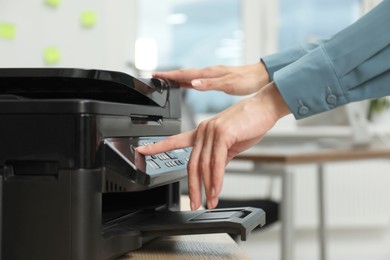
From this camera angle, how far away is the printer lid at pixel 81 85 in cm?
78

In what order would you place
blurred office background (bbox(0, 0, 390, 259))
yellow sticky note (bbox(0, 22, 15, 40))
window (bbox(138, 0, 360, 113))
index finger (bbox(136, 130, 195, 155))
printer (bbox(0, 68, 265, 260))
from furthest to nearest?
window (bbox(138, 0, 360, 113)), blurred office background (bbox(0, 0, 390, 259)), yellow sticky note (bbox(0, 22, 15, 40)), index finger (bbox(136, 130, 195, 155)), printer (bbox(0, 68, 265, 260))

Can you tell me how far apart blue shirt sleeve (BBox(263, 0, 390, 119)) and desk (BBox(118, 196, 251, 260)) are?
0.78 feet

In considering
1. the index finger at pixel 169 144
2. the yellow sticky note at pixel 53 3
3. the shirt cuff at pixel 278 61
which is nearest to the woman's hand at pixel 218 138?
the index finger at pixel 169 144

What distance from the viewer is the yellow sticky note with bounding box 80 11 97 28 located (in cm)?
288

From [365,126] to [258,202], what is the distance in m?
0.71

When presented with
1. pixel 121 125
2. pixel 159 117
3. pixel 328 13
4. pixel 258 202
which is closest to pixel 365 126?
pixel 258 202

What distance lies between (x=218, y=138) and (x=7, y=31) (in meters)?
2.13

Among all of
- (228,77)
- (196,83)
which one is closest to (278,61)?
(228,77)

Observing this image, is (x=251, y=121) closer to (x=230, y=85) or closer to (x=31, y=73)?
(x=31, y=73)

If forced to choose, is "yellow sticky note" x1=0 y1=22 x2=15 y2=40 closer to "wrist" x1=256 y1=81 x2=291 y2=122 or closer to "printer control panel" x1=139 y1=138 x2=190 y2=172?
"printer control panel" x1=139 y1=138 x2=190 y2=172

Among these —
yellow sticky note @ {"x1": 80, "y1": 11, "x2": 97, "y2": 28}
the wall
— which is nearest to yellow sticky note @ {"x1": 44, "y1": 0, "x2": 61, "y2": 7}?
the wall

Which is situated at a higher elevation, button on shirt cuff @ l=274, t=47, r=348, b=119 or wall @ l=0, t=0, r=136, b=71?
wall @ l=0, t=0, r=136, b=71

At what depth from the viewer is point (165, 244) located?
87 centimetres

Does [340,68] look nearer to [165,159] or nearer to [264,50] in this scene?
[165,159]
